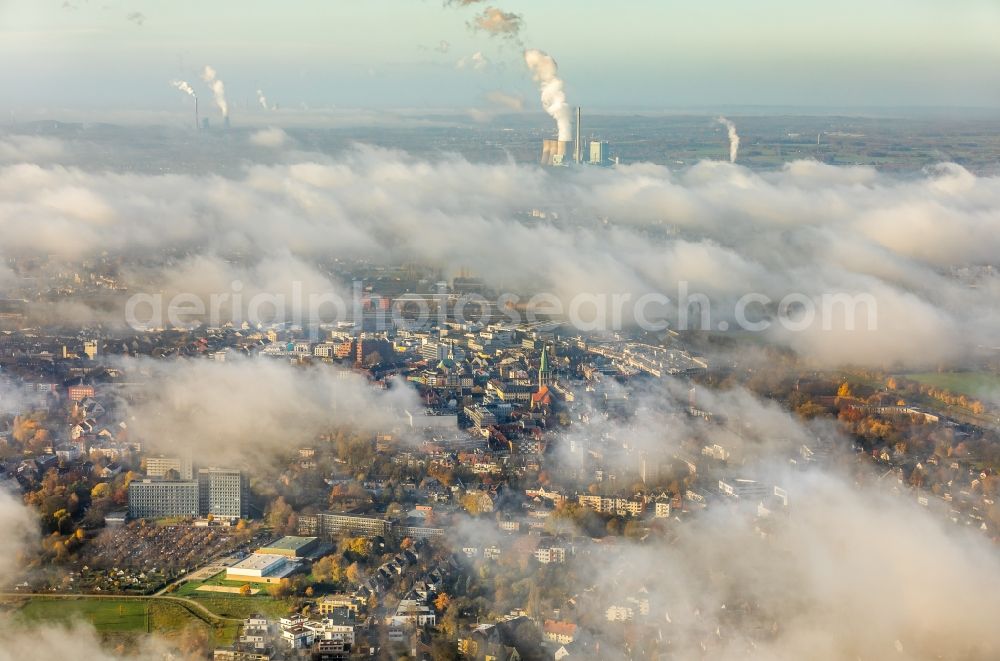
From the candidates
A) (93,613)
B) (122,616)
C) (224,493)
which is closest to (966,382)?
(224,493)

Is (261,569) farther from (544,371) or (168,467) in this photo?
(544,371)

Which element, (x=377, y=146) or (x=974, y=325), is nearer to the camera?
(x=974, y=325)

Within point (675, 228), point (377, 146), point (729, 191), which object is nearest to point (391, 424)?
point (675, 228)

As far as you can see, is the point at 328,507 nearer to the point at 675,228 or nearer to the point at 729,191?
the point at 675,228

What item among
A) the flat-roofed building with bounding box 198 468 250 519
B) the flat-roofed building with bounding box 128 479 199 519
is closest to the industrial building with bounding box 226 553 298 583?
the flat-roofed building with bounding box 198 468 250 519

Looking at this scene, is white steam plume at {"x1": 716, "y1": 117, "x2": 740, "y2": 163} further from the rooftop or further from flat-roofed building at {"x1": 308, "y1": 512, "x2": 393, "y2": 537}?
the rooftop
